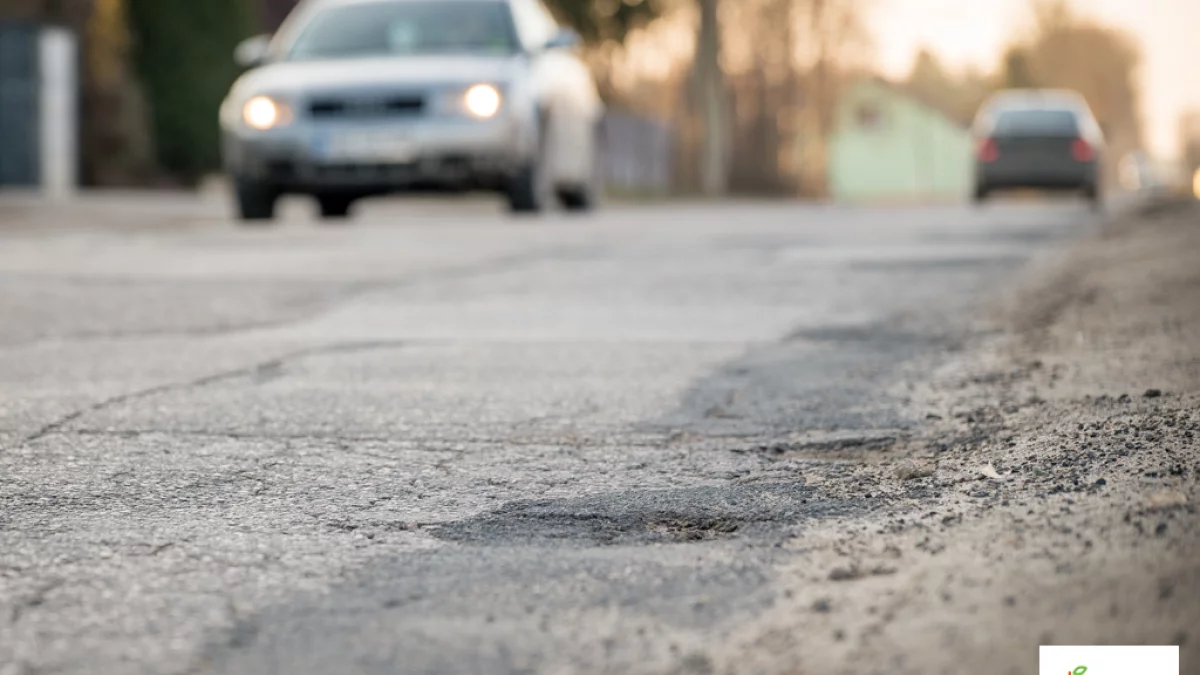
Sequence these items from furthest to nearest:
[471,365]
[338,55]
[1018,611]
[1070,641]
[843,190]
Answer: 1. [843,190]
2. [338,55]
3. [471,365]
4. [1018,611]
5. [1070,641]

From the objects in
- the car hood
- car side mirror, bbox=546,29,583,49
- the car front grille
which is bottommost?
the car front grille

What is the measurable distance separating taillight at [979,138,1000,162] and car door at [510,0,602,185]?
24.6ft

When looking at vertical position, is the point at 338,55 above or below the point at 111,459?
above

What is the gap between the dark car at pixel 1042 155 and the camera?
19.6m

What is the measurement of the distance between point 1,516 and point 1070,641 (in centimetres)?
166

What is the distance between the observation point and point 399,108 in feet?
36.1

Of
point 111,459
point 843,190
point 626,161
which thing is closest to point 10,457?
point 111,459

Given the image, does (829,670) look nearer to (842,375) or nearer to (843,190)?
(842,375)

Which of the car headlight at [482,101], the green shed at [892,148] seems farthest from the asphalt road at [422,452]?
the green shed at [892,148]

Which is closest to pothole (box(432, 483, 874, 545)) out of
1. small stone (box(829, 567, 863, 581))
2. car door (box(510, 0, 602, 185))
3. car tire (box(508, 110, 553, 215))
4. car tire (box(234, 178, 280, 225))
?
small stone (box(829, 567, 863, 581))

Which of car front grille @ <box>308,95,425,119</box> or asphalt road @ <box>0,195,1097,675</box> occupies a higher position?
car front grille @ <box>308,95,425,119</box>

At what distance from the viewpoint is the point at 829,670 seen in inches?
73.0

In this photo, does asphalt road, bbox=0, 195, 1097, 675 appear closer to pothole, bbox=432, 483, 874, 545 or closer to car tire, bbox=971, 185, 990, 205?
pothole, bbox=432, 483, 874, 545

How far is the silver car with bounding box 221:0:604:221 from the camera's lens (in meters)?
11.0
